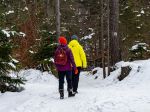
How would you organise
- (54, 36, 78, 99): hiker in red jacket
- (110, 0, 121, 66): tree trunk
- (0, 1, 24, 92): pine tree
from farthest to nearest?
1. (110, 0, 121, 66): tree trunk
2. (0, 1, 24, 92): pine tree
3. (54, 36, 78, 99): hiker in red jacket

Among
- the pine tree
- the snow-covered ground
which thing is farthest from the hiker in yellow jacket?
the pine tree

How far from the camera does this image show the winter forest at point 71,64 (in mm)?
11578

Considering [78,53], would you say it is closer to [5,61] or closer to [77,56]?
[77,56]

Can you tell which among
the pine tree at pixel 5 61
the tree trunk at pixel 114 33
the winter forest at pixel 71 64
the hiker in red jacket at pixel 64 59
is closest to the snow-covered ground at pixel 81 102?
the winter forest at pixel 71 64

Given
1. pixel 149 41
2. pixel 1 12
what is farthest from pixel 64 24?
pixel 1 12

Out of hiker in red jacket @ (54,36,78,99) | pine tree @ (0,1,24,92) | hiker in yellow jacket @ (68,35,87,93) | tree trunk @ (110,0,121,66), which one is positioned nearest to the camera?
hiker in red jacket @ (54,36,78,99)

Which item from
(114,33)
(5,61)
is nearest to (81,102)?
(5,61)

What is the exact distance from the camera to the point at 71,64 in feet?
40.7

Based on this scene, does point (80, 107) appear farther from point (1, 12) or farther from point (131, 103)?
point (1, 12)

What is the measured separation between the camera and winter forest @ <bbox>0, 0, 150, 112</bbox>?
11578 mm

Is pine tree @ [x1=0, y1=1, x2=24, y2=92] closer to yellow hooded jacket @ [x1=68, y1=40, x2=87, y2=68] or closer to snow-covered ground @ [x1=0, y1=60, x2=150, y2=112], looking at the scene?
snow-covered ground @ [x1=0, y1=60, x2=150, y2=112]

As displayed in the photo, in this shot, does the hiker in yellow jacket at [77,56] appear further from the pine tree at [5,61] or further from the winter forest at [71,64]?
the pine tree at [5,61]

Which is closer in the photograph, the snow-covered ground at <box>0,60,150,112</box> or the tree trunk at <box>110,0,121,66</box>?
the snow-covered ground at <box>0,60,150,112</box>

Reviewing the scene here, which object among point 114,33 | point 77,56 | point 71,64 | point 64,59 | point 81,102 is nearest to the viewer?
point 81,102
